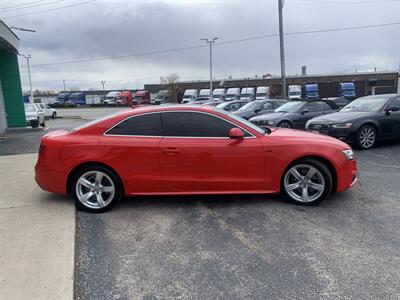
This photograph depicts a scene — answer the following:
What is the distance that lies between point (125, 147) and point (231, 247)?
2029mm

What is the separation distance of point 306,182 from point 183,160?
69.3 inches

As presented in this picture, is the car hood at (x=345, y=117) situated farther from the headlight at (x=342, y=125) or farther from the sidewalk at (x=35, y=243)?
the sidewalk at (x=35, y=243)

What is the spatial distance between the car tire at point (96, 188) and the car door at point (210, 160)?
706 millimetres

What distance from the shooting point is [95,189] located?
5035mm

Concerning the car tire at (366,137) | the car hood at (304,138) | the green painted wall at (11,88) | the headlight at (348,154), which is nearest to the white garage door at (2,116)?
the green painted wall at (11,88)

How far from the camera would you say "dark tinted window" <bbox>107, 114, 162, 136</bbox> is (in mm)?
5094

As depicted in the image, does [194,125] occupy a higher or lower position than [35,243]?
higher

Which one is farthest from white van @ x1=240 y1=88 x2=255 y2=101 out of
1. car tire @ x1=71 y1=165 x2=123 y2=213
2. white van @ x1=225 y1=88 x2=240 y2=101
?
car tire @ x1=71 y1=165 x2=123 y2=213

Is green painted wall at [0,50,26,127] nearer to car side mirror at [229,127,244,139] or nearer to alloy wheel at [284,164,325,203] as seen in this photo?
car side mirror at [229,127,244,139]

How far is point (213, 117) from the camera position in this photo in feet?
16.8

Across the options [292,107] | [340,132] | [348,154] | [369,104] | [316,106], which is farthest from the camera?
[292,107]

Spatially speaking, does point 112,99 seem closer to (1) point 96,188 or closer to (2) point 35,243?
(1) point 96,188

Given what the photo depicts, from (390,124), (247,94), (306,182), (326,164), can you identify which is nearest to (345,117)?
(390,124)

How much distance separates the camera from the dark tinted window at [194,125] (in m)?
5.07
